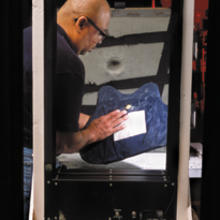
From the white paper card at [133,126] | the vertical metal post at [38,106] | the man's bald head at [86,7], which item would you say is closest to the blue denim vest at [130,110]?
the white paper card at [133,126]

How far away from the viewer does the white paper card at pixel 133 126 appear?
1230 millimetres

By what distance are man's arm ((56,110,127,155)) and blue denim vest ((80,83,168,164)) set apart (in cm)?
2

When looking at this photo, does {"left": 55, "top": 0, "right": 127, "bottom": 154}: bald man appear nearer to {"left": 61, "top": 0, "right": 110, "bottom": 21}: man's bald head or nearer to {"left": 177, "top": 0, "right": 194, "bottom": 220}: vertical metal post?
{"left": 61, "top": 0, "right": 110, "bottom": 21}: man's bald head

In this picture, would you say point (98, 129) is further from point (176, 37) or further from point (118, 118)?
point (176, 37)

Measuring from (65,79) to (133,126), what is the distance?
340 millimetres

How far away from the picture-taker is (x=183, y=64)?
1.17m

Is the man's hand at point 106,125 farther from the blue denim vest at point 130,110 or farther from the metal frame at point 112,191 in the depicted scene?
the metal frame at point 112,191

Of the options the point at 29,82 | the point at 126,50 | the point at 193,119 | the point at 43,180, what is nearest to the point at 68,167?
the point at 43,180

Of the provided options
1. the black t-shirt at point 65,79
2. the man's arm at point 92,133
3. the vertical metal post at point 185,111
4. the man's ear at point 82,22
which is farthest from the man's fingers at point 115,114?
the man's ear at point 82,22

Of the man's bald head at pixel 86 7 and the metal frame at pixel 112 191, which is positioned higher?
the man's bald head at pixel 86 7

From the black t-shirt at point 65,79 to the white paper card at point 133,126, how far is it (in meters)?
0.18

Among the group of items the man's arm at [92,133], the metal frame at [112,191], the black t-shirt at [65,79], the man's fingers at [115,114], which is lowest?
the metal frame at [112,191]

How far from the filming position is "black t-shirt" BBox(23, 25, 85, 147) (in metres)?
1.19

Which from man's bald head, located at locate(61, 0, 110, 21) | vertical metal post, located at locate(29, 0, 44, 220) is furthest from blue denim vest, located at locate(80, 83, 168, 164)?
man's bald head, located at locate(61, 0, 110, 21)
